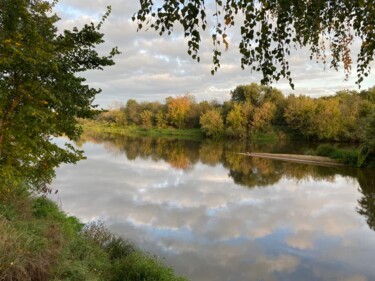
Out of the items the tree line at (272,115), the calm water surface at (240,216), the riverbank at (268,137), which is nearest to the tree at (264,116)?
the tree line at (272,115)

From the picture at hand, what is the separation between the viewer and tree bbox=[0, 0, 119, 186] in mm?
5699

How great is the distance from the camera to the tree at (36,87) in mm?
5699

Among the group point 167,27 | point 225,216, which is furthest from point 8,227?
point 225,216

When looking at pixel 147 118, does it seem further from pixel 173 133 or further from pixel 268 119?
pixel 268 119

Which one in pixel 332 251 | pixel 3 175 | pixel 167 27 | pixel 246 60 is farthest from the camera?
pixel 332 251

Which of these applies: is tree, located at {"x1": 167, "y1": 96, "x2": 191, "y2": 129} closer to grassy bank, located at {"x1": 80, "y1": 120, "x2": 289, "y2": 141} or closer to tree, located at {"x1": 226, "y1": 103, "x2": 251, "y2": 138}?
grassy bank, located at {"x1": 80, "y1": 120, "x2": 289, "y2": 141}

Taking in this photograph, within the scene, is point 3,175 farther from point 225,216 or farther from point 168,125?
point 168,125

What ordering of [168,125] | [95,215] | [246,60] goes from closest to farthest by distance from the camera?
[246,60] < [95,215] < [168,125]

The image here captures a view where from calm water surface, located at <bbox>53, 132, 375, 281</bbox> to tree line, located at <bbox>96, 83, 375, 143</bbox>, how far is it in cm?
2039

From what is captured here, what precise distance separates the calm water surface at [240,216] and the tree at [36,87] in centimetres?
434

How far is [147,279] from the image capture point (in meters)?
6.26

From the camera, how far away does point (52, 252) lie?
5.34m

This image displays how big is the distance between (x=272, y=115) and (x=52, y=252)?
58011 mm

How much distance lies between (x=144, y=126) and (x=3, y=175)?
78.8 metres
